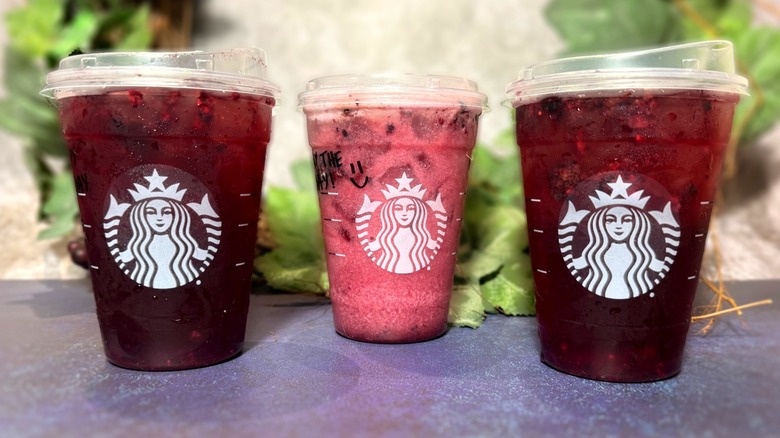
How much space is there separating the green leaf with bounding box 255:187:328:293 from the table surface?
0.61 feet

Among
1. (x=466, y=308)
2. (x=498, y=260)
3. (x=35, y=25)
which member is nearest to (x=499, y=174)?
(x=498, y=260)

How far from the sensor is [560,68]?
38.6 inches

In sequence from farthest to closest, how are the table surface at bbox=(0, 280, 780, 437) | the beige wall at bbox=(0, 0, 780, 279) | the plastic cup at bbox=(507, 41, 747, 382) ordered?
the beige wall at bbox=(0, 0, 780, 279), the plastic cup at bbox=(507, 41, 747, 382), the table surface at bbox=(0, 280, 780, 437)

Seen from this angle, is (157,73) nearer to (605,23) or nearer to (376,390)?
(376,390)

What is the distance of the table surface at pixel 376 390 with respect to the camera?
2.65 ft

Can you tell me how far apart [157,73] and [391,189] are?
39 cm

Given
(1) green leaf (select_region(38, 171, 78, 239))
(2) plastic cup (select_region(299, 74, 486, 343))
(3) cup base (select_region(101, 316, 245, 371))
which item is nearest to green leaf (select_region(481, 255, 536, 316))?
(2) plastic cup (select_region(299, 74, 486, 343))

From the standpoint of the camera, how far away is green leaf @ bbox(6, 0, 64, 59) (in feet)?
5.84

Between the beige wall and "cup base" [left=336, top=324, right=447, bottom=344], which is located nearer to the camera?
"cup base" [left=336, top=324, right=447, bottom=344]

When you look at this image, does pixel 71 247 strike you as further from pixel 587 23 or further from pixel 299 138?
pixel 587 23

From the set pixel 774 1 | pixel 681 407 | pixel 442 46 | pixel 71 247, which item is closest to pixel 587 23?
pixel 442 46

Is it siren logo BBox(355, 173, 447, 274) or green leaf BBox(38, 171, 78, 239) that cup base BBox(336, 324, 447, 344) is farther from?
green leaf BBox(38, 171, 78, 239)

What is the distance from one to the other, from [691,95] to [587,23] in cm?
82

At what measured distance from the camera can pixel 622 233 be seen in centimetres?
A: 92
